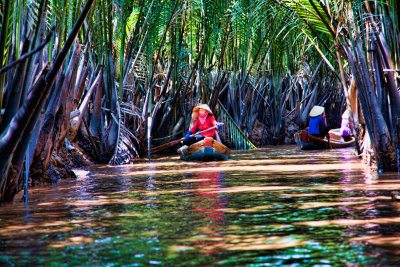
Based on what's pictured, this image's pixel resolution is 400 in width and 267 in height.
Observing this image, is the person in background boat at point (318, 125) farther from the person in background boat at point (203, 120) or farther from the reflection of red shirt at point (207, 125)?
the reflection of red shirt at point (207, 125)

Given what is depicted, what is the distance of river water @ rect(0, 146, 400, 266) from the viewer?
127 inches

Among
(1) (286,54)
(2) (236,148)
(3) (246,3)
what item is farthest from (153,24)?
(1) (286,54)

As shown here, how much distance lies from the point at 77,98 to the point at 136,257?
22.5ft

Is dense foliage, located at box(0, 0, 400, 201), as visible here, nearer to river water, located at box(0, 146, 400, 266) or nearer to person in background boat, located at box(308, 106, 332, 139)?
river water, located at box(0, 146, 400, 266)

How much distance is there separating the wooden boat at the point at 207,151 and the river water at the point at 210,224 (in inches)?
209

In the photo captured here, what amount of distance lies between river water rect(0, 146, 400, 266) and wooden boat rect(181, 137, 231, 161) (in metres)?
5.31


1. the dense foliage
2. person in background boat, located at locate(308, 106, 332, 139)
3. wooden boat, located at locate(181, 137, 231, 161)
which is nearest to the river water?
the dense foliage

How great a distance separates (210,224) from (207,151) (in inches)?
335

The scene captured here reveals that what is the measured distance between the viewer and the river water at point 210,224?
127 inches

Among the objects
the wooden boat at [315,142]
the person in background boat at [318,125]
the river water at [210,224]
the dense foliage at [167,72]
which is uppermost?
the dense foliage at [167,72]

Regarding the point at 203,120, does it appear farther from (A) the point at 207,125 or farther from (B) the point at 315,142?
(B) the point at 315,142

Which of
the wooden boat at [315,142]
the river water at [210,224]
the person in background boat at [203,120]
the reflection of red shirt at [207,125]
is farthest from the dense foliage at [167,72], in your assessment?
the wooden boat at [315,142]

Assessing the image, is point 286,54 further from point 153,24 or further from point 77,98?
point 77,98

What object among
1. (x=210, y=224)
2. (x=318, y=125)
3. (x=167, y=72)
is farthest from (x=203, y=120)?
(x=210, y=224)
